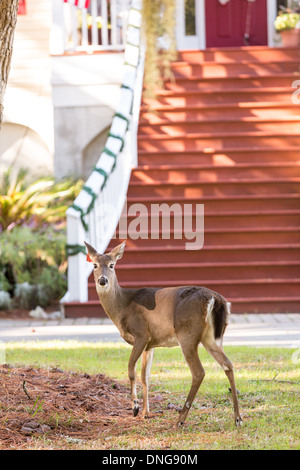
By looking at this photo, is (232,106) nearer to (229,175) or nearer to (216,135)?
(216,135)

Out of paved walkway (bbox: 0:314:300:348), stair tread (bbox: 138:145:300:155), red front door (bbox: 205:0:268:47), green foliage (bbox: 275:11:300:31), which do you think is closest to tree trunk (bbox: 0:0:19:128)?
paved walkway (bbox: 0:314:300:348)

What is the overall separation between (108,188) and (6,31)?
20.0 feet

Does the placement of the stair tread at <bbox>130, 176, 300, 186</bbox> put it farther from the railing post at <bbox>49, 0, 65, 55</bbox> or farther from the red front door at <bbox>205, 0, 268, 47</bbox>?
the red front door at <bbox>205, 0, 268, 47</bbox>

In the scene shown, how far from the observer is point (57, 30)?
14023 millimetres

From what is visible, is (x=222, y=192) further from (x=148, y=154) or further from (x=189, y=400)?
(x=189, y=400)

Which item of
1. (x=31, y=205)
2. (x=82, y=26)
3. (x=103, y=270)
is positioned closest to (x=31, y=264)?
(x=31, y=205)

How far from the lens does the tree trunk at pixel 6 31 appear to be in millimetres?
5258

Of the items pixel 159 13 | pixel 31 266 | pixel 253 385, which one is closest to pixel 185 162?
pixel 31 266

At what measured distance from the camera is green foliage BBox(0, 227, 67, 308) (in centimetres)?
1149

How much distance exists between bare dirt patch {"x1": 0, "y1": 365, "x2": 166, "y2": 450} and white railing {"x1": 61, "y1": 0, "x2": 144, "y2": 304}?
3.80m

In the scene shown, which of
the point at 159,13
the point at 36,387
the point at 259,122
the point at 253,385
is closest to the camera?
the point at 159,13

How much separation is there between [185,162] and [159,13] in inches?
327

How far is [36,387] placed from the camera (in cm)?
616

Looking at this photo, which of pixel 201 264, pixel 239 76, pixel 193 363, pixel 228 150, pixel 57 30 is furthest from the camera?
pixel 57 30
